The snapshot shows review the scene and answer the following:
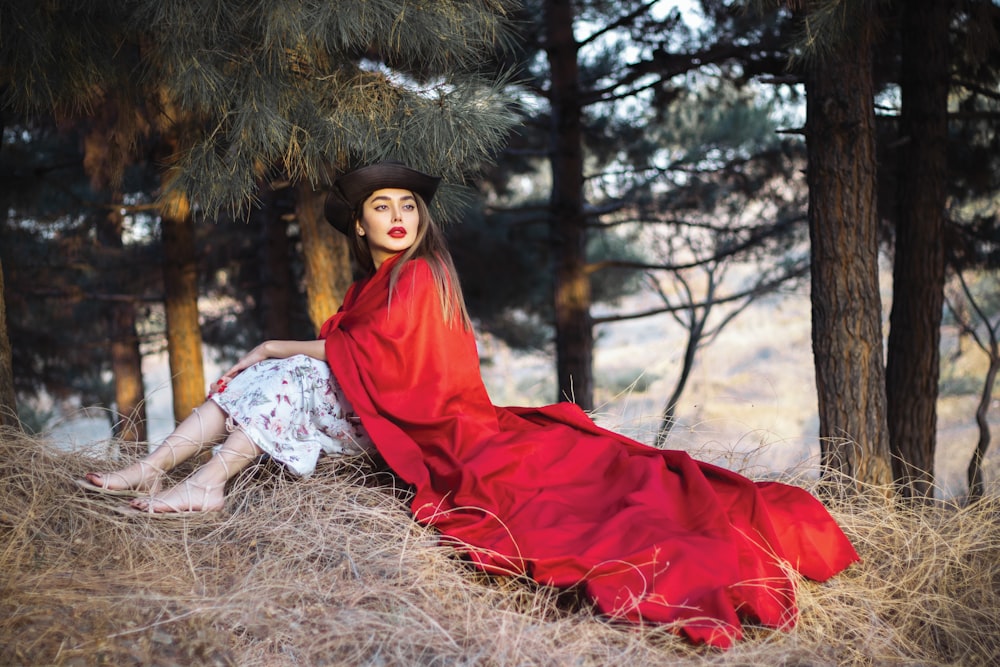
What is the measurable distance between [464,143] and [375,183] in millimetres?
442

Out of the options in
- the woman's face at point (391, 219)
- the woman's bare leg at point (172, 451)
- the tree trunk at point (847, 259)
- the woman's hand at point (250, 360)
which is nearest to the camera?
the woman's bare leg at point (172, 451)

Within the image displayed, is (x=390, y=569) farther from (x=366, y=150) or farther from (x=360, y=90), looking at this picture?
(x=360, y=90)

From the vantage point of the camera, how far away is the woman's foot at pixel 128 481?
2.74 metres

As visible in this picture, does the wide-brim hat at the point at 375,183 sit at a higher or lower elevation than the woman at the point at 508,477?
higher

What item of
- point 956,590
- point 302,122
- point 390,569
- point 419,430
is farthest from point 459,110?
point 956,590

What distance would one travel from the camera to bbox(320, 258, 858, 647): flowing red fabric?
2.40 m

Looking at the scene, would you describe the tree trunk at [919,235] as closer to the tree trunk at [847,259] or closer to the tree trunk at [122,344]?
the tree trunk at [847,259]

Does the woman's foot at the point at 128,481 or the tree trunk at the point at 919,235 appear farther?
the tree trunk at the point at 919,235

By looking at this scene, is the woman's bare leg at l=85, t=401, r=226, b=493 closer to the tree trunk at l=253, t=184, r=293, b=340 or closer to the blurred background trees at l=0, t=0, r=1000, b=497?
the blurred background trees at l=0, t=0, r=1000, b=497

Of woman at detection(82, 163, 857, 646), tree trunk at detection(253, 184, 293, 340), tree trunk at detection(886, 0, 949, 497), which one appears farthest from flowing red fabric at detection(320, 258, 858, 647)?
tree trunk at detection(253, 184, 293, 340)

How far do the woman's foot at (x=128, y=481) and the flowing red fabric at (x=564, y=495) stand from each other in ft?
2.26

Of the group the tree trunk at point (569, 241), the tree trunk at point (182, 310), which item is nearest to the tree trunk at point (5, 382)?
the tree trunk at point (182, 310)

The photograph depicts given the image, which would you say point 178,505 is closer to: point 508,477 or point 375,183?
point 508,477

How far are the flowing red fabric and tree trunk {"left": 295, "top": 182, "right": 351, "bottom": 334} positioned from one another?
1158mm
